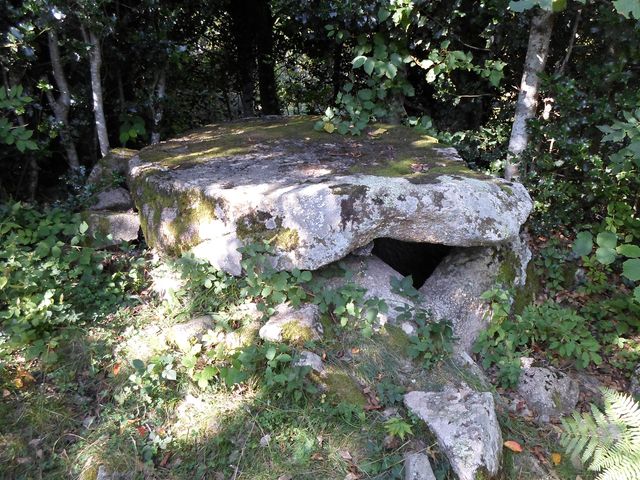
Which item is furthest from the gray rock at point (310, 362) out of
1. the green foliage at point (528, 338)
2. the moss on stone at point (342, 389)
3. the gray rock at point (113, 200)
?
the gray rock at point (113, 200)

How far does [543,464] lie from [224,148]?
12.3 feet

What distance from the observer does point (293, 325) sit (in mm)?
3119

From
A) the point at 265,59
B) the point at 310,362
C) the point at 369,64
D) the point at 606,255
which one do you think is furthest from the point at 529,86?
the point at 265,59

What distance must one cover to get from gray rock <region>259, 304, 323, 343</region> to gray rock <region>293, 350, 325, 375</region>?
129mm

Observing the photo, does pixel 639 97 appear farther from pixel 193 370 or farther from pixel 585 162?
pixel 193 370

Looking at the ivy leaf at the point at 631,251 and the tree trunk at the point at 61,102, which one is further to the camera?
the tree trunk at the point at 61,102

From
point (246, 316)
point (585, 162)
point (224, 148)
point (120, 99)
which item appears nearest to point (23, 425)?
point (246, 316)

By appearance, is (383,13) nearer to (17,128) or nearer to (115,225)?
(115,225)

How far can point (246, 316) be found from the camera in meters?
3.28

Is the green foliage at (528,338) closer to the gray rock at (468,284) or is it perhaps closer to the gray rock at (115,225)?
the gray rock at (468,284)

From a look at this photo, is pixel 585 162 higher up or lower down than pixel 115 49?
lower down

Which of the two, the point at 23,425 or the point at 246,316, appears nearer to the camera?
the point at 23,425

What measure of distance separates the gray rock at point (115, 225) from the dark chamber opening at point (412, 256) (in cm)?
225

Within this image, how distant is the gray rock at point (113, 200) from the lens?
440cm
